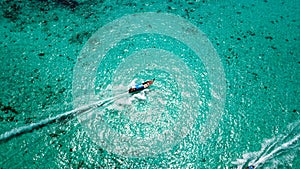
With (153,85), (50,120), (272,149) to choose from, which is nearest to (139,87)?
(153,85)

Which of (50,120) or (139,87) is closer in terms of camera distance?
(50,120)

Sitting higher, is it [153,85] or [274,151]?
[153,85]

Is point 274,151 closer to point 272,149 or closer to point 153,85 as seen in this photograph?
point 272,149

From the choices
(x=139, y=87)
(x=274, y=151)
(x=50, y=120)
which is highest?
(x=139, y=87)

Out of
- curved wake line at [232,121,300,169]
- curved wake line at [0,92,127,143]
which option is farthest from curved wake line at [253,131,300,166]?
curved wake line at [0,92,127,143]

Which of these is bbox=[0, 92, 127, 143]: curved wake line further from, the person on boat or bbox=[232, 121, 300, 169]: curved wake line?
bbox=[232, 121, 300, 169]: curved wake line

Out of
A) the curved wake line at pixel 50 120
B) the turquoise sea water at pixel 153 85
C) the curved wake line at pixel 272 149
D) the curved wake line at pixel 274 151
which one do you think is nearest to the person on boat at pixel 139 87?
the turquoise sea water at pixel 153 85

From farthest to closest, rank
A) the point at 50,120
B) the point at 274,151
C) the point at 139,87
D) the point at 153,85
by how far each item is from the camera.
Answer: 1. the point at 153,85
2. the point at 139,87
3. the point at 50,120
4. the point at 274,151

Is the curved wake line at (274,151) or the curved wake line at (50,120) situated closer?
the curved wake line at (274,151)

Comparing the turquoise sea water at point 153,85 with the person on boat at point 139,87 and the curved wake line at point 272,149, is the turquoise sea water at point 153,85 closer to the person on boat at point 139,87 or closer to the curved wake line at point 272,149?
the curved wake line at point 272,149
